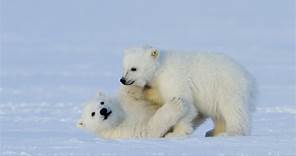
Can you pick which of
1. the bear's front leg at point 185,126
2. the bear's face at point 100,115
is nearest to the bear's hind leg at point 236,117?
the bear's front leg at point 185,126

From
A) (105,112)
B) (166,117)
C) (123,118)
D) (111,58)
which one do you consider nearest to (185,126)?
(166,117)

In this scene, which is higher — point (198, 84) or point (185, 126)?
point (198, 84)

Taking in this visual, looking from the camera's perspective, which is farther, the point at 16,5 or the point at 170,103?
the point at 16,5

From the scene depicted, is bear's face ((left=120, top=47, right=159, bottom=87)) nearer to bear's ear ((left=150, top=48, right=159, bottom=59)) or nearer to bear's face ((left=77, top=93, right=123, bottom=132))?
bear's ear ((left=150, top=48, right=159, bottom=59))

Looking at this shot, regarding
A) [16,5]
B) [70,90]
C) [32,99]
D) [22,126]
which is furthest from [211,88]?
[16,5]

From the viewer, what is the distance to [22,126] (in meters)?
11.5

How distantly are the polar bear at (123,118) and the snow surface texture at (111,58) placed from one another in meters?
0.19

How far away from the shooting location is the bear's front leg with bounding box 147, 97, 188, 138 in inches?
319

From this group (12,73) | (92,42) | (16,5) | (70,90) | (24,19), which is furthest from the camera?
(16,5)

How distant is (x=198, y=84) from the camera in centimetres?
841

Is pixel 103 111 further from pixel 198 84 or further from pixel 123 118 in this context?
pixel 198 84

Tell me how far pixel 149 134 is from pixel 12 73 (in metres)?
12.0

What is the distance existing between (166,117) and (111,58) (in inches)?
583

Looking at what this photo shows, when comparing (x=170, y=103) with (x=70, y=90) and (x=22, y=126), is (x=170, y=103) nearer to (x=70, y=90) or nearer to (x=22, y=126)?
(x=22, y=126)
